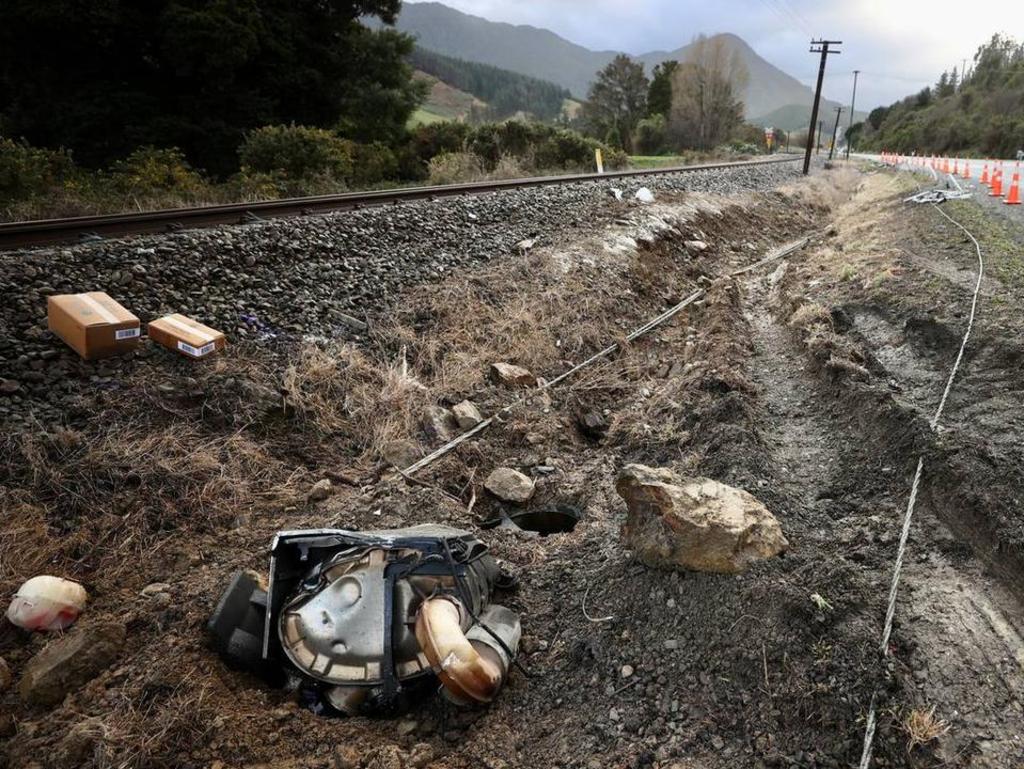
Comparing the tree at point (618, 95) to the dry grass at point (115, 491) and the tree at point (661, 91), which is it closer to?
the tree at point (661, 91)

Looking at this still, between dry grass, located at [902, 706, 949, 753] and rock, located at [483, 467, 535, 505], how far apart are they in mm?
2560

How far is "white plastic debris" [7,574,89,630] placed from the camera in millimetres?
2650

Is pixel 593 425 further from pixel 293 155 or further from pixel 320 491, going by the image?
pixel 293 155

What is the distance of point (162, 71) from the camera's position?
58.2 feet

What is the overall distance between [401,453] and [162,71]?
63.5 feet

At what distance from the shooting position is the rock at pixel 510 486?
4246 millimetres

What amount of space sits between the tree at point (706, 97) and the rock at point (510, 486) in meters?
56.1

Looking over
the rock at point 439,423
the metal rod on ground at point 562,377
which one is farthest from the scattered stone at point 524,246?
the rock at point 439,423

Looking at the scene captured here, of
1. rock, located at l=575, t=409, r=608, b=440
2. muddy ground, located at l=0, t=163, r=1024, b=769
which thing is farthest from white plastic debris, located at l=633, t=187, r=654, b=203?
rock, located at l=575, t=409, r=608, b=440

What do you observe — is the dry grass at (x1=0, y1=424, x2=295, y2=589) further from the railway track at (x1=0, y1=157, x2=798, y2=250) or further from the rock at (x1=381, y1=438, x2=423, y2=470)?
the railway track at (x1=0, y1=157, x2=798, y2=250)

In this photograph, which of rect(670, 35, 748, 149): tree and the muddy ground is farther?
rect(670, 35, 748, 149): tree

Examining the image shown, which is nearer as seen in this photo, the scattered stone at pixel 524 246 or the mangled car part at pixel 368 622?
the mangled car part at pixel 368 622

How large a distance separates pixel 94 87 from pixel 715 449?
66.5 feet

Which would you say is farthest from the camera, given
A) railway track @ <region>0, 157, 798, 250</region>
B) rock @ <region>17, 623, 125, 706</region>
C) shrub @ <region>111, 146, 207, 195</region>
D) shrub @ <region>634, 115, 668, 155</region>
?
shrub @ <region>634, 115, 668, 155</region>
